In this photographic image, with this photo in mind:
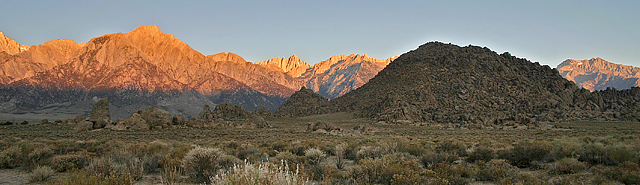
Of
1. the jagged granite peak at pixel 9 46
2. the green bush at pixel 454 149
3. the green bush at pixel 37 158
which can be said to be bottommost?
the green bush at pixel 454 149

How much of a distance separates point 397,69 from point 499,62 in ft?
74.4

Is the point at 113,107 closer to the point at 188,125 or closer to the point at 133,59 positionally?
the point at 133,59

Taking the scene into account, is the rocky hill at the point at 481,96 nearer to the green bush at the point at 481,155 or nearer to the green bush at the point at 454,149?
the green bush at the point at 454,149

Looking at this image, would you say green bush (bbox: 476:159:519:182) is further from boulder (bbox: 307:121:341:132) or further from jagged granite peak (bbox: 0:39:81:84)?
jagged granite peak (bbox: 0:39:81:84)

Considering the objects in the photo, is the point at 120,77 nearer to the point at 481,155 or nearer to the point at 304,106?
the point at 304,106

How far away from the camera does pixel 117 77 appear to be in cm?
13938

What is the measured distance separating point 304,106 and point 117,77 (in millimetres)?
85820

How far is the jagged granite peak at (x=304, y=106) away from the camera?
91.9m

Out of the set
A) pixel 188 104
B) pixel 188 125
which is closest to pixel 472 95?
pixel 188 125

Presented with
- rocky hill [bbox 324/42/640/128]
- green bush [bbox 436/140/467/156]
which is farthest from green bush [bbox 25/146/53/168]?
rocky hill [bbox 324/42/640/128]

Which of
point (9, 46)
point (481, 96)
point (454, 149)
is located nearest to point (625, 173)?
point (454, 149)

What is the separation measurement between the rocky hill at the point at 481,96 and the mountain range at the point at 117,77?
89.1 meters

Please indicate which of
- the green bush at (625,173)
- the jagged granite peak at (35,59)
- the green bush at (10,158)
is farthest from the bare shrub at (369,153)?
the jagged granite peak at (35,59)

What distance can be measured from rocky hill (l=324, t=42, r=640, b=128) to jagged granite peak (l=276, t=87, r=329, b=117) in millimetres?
8474
